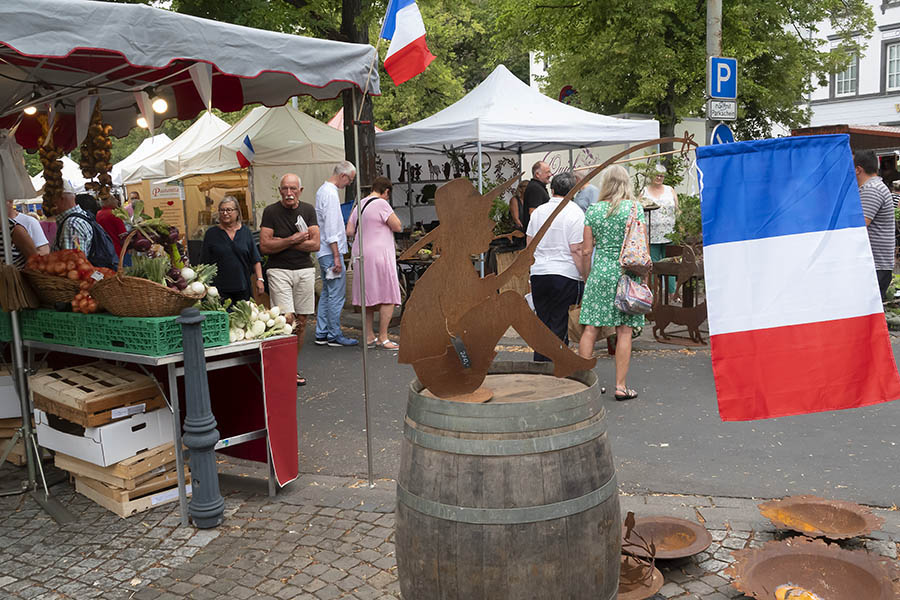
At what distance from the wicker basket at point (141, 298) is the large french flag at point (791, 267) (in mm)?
2807

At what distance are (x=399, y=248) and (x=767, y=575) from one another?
30.6 feet

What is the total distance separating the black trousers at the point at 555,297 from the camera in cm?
667

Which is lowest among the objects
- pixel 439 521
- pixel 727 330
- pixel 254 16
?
pixel 439 521

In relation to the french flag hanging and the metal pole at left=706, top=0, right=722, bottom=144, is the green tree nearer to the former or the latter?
the metal pole at left=706, top=0, right=722, bottom=144

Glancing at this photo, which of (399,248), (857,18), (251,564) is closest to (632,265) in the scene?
(251,564)

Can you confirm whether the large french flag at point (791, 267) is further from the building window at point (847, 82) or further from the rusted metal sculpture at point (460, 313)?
the building window at point (847, 82)

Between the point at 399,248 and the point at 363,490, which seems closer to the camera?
the point at 363,490

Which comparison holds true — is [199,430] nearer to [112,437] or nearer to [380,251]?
[112,437]

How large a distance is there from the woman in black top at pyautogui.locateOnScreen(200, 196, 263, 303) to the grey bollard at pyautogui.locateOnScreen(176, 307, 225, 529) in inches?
91.9

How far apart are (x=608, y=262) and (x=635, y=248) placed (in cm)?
32

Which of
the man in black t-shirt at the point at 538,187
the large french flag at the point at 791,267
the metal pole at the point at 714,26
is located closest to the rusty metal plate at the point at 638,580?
the large french flag at the point at 791,267

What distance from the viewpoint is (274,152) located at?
14586 millimetres

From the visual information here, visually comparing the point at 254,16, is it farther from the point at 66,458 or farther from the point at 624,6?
the point at 624,6

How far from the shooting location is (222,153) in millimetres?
15281
